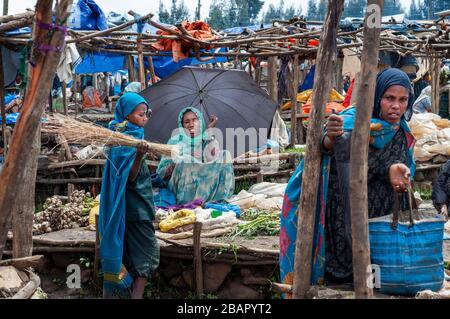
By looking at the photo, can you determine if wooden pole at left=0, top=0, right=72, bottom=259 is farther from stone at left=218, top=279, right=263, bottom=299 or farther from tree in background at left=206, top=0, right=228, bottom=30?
tree in background at left=206, top=0, right=228, bottom=30

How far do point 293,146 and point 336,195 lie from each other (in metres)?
7.86

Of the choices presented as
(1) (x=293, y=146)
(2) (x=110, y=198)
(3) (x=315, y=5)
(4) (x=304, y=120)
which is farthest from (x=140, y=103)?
(3) (x=315, y=5)

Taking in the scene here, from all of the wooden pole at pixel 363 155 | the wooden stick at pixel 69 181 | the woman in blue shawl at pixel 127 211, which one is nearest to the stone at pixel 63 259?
the woman in blue shawl at pixel 127 211

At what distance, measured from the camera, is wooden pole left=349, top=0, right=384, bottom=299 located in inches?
127

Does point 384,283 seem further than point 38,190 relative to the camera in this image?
No

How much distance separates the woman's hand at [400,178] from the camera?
3730 mm

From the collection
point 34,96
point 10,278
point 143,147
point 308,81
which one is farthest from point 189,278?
point 308,81

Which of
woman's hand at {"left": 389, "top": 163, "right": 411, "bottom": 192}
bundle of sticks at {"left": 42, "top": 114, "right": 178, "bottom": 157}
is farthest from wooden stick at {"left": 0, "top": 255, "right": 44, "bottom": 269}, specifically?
woman's hand at {"left": 389, "top": 163, "right": 411, "bottom": 192}

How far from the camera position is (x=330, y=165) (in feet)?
12.8

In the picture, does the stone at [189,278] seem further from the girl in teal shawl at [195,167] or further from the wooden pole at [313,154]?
the wooden pole at [313,154]

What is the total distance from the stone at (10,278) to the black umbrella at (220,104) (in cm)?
651

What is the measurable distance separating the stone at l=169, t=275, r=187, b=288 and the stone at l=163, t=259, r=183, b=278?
4cm

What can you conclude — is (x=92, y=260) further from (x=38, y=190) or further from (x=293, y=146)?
(x=293, y=146)

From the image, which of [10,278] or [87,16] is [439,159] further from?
[10,278]
